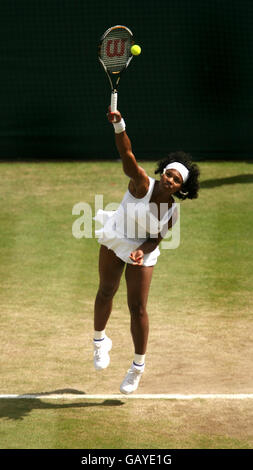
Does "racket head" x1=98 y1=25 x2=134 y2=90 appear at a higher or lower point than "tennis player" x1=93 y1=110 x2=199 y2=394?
higher

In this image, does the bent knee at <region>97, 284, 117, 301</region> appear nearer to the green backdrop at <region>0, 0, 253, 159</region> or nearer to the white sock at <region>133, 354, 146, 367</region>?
the white sock at <region>133, 354, 146, 367</region>

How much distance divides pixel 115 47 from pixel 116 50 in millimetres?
26

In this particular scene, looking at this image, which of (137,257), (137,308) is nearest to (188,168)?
(137,257)

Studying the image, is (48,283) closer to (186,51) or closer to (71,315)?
(71,315)

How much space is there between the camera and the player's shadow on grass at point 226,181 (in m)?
13.9

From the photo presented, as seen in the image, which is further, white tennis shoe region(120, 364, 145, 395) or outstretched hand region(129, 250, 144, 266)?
white tennis shoe region(120, 364, 145, 395)

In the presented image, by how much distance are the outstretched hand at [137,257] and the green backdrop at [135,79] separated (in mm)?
10177

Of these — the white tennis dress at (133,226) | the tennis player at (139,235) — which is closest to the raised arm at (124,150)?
the tennis player at (139,235)

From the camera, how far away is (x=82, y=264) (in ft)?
33.2

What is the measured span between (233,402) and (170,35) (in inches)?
425

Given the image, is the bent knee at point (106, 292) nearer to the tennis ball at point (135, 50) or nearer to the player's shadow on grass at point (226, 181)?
the tennis ball at point (135, 50)

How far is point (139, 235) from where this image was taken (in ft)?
20.7

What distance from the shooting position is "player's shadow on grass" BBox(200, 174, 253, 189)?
13.9 m
